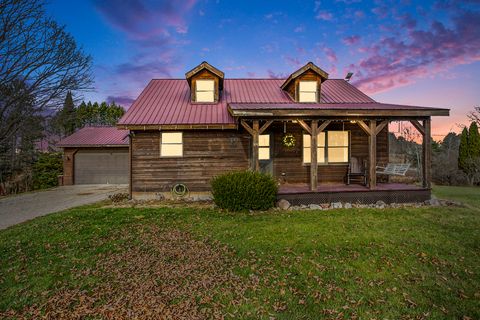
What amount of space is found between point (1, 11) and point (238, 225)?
13009mm

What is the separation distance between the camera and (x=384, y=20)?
1286 cm

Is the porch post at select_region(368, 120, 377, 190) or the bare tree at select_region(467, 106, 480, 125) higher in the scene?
the bare tree at select_region(467, 106, 480, 125)

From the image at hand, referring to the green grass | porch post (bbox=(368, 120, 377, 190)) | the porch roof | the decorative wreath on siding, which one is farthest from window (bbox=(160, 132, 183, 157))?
the green grass

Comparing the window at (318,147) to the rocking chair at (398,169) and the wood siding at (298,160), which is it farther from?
the rocking chair at (398,169)

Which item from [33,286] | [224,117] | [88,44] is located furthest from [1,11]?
A: [33,286]

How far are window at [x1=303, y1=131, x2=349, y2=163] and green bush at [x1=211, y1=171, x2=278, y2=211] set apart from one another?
407cm

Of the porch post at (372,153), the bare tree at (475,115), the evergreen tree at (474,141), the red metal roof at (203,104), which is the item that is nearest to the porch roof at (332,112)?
the porch post at (372,153)

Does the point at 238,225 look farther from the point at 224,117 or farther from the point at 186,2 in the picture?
the point at 186,2

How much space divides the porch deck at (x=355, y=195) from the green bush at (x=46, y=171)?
60.7 ft

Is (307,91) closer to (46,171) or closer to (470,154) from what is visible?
(470,154)

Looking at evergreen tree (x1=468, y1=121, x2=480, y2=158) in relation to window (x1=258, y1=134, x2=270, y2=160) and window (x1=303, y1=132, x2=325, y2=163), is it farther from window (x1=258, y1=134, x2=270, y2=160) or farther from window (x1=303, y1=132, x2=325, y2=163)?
window (x1=258, y1=134, x2=270, y2=160)

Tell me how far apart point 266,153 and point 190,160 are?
11.5ft

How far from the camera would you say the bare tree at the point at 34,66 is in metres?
10.5

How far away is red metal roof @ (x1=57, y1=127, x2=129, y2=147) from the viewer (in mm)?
17672
